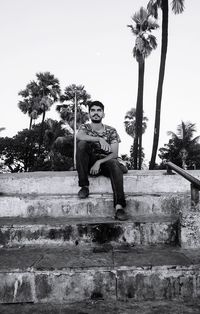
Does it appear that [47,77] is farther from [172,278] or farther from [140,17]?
[172,278]

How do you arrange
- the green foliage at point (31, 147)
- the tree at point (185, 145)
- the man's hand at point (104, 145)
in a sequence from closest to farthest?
1. the man's hand at point (104, 145)
2. the tree at point (185, 145)
3. the green foliage at point (31, 147)

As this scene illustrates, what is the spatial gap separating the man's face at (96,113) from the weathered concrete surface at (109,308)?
259 centimetres

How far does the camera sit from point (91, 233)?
2914mm

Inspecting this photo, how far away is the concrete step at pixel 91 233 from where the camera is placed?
115 inches

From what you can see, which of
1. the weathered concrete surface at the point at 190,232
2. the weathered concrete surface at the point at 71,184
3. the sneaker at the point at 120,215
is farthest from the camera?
the weathered concrete surface at the point at 71,184

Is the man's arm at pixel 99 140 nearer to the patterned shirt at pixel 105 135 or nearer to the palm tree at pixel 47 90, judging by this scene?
the patterned shirt at pixel 105 135

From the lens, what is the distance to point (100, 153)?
3.99 meters

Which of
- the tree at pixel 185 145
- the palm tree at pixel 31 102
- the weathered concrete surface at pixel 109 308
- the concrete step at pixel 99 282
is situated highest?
the palm tree at pixel 31 102

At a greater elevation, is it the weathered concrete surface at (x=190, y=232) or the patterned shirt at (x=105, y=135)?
the patterned shirt at (x=105, y=135)

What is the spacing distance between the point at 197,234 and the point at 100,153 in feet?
5.70

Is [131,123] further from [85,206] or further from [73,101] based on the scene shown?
[85,206]

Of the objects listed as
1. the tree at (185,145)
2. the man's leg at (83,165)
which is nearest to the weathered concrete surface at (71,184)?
the man's leg at (83,165)

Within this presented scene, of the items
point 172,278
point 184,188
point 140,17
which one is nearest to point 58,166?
point 140,17

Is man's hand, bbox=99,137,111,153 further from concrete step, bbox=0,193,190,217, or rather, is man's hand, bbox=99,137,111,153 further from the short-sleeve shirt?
concrete step, bbox=0,193,190,217
